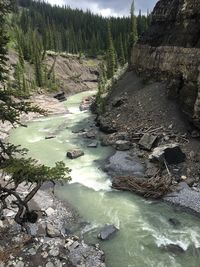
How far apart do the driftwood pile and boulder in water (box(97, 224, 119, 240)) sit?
18.8 feet

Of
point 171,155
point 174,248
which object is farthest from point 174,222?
point 171,155

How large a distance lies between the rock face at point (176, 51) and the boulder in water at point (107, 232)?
58.6 ft

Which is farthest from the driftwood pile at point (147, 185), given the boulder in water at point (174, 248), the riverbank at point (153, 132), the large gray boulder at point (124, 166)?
the boulder in water at point (174, 248)

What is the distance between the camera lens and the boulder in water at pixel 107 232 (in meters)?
20.8

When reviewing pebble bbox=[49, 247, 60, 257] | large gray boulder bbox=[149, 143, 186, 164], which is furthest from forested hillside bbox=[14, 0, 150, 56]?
pebble bbox=[49, 247, 60, 257]

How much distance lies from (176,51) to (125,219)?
29.1 m

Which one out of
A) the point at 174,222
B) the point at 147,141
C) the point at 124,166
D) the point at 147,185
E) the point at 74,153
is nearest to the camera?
the point at 174,222

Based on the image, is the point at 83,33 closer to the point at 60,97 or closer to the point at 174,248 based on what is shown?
the point at 60,97

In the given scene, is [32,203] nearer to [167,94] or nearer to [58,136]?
[58,136]

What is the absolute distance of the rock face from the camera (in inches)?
1451

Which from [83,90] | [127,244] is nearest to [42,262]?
[127,244]

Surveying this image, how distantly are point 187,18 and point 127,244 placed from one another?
35.5 m

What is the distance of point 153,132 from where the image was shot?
38625 millimetres

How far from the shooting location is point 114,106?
51.4 meters
